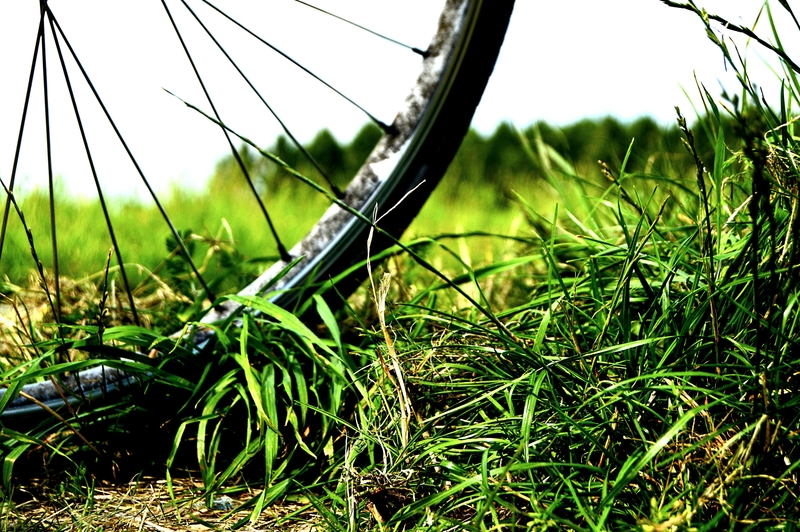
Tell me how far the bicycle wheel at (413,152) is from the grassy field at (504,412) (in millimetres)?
130

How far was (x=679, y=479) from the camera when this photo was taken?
0.89 metres

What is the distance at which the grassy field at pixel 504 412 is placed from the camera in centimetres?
86

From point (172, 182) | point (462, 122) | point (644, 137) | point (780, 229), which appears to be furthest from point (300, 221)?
point (644, 137)

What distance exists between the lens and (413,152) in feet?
5.24

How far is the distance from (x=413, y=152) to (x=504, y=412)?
2.53ft

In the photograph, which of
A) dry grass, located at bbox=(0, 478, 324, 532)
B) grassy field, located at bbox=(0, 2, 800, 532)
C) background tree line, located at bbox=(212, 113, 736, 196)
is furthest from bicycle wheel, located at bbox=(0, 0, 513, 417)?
background tree line, located at bbox=(212, 113, 736, 196)

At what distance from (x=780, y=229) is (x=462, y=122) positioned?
0.73 metres

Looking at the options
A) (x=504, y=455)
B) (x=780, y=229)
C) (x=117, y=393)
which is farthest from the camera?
(x=117, y=393)

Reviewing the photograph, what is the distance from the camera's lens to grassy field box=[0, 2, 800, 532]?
86cm

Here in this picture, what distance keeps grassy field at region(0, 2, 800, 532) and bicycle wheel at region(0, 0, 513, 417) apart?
0.13 m

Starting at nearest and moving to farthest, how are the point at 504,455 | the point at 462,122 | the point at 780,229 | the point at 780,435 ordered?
the point at 780,435
the point at 504,455
the point at 780,229
the point at 462,122

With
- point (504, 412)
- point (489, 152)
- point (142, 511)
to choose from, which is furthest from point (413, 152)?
point (489, 152)

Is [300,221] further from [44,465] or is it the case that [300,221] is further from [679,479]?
[679,479]

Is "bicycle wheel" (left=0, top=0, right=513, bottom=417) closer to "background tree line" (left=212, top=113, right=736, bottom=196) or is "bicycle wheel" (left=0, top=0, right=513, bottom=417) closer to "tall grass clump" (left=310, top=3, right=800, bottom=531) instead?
"tall grass clump" (left=310, top=3, right=800, bottom=531)
